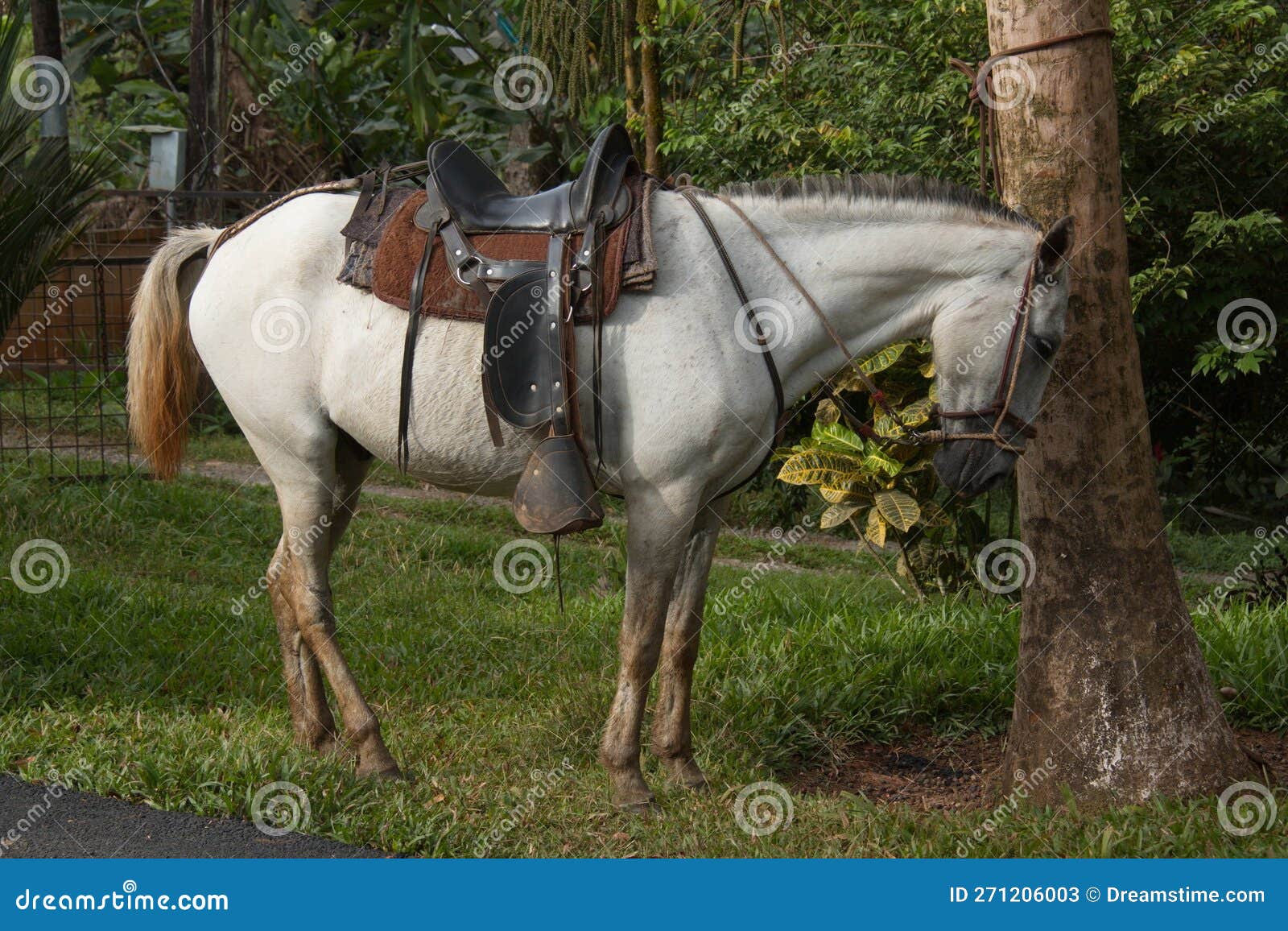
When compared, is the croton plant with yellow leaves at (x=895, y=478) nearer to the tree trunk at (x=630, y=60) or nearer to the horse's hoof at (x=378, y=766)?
the horse's hoof at (x=378, y=766)

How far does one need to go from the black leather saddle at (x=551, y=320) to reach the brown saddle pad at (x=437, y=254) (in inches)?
1.2

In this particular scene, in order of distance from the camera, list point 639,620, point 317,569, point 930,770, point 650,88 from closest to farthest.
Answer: point 639,620, point 317,569, point 930,770, point 650,88

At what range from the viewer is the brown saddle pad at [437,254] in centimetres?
395

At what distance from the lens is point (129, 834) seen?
154 inches

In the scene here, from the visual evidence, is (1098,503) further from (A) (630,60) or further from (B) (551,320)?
(A) (630,60)

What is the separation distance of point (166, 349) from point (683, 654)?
226cm

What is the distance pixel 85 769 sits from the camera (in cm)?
434

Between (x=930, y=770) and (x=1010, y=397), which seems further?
(x=930, y=770)

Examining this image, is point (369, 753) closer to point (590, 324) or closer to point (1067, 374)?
point (590, 324)

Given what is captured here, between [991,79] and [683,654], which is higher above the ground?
[991,79]

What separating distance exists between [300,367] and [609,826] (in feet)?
6.16

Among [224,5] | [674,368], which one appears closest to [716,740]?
[674,368]

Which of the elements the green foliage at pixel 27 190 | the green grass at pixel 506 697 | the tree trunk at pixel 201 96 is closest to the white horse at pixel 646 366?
the green grass at pixel 506 697

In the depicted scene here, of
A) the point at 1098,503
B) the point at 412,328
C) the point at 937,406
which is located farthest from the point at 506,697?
the point at 1098,503
